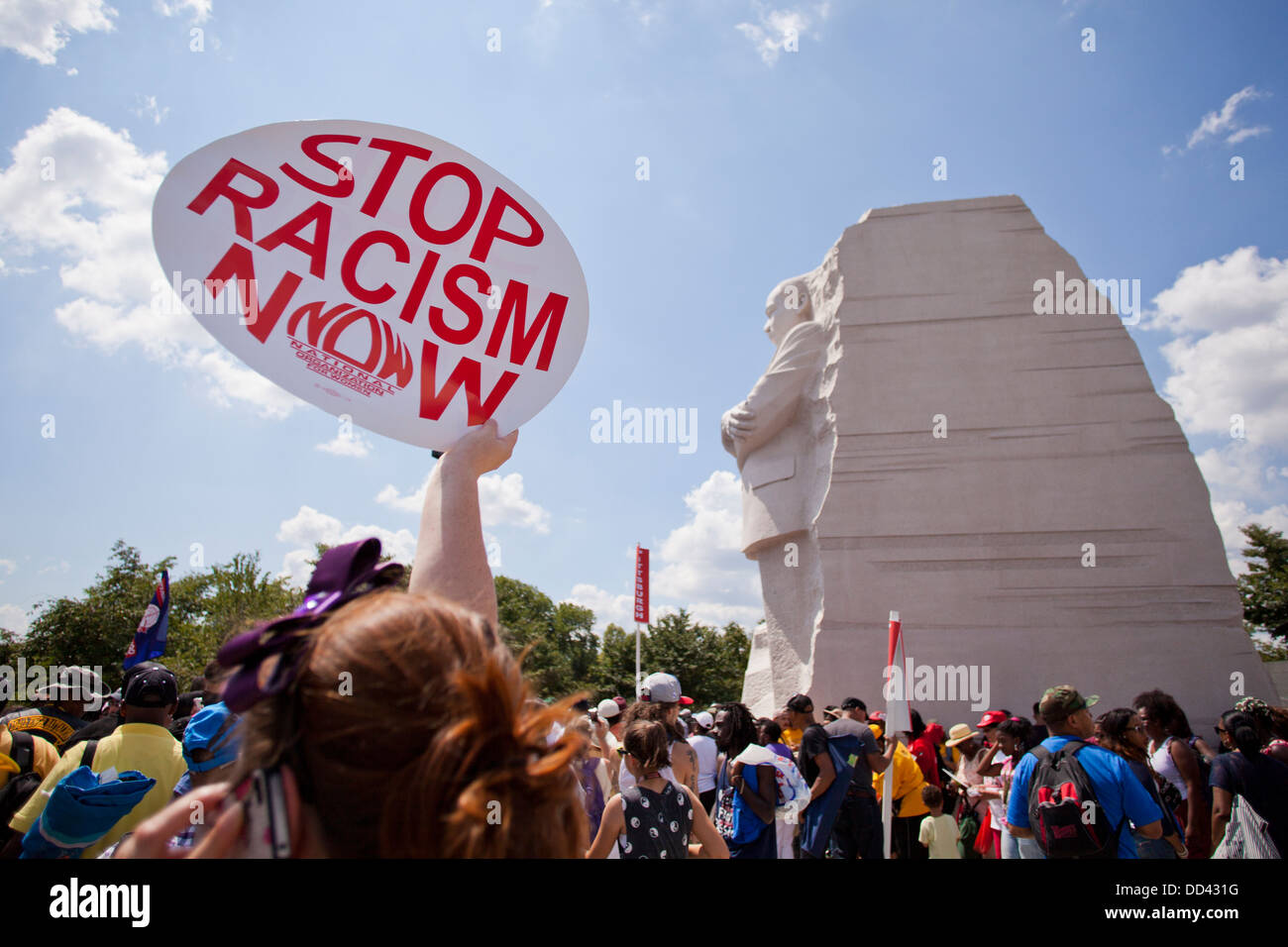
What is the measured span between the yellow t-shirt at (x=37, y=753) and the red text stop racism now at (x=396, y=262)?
112 inches

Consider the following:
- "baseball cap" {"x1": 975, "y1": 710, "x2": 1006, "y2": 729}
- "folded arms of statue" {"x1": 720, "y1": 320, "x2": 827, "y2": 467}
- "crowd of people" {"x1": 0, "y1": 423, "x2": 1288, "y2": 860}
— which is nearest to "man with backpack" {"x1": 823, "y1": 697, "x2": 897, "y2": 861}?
"crowd of people" {"x1": 0, "y1": 423, "x2": 1288, "y2": 860}

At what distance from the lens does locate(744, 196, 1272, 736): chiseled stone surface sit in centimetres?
1046

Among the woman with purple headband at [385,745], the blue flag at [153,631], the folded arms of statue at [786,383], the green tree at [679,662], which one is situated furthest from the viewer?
the green tree at [679,662]

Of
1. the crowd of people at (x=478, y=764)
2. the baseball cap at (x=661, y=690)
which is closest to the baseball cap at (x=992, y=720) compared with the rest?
the crowd of people at (x=478, y=764)

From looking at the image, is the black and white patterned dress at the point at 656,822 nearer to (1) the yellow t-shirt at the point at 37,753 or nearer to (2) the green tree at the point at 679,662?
(1) the yellow t-shirt at the point at 37,753

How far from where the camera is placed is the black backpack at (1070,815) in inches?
121

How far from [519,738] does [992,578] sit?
444 inches

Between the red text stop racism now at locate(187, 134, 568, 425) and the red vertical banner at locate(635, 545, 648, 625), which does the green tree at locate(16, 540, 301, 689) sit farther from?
the red text stop racism now at locate(187, 134, 568, 425)

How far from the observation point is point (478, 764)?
79cm

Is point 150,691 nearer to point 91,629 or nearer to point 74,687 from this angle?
point 74,687

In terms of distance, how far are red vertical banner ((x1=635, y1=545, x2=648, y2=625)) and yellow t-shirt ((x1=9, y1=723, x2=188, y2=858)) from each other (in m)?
16.0

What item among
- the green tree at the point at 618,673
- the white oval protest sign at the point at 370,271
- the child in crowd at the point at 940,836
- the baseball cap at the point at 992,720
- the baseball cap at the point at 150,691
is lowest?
the green tree at the point at 618,673
